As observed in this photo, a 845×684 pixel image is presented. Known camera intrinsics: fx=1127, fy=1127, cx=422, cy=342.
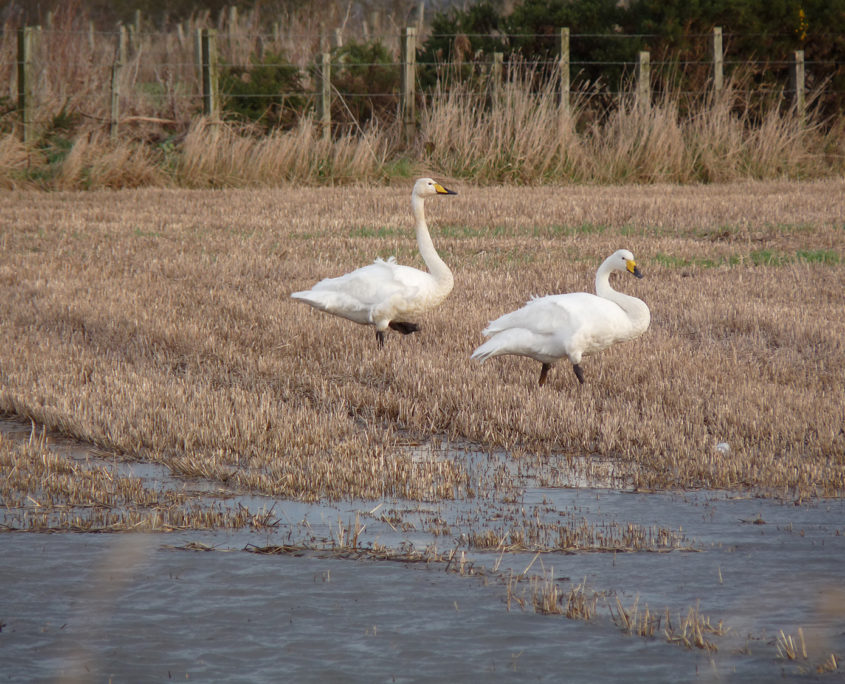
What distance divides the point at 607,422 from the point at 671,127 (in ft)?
37.9

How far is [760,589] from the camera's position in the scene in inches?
144

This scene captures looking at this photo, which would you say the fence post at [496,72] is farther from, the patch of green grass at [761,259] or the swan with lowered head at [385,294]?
the swan with lowered head at [385,294]

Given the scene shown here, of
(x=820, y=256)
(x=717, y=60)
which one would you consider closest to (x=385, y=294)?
(x=820, y=256)

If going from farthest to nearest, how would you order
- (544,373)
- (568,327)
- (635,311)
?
(544,373)
(635,311)
(568,327)

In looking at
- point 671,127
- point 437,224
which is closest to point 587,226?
point 437,224

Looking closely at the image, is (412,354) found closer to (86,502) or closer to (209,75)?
(86,502)

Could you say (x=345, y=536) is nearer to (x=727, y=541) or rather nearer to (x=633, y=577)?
(x=633, y=577)

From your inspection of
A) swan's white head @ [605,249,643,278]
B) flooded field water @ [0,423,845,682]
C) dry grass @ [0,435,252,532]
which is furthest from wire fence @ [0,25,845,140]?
flooded field water @ [0,423,845,682]

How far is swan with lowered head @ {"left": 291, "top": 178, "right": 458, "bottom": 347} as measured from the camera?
23.1 ft

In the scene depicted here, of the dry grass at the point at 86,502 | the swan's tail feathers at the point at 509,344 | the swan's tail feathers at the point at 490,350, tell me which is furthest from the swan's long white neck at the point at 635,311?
the dry grass at the point at 86,502

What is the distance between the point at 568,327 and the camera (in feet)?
20.1

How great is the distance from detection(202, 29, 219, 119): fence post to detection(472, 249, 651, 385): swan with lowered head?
10919 mm

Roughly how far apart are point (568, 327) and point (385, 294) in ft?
4.52

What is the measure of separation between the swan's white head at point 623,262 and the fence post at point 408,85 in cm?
1036
